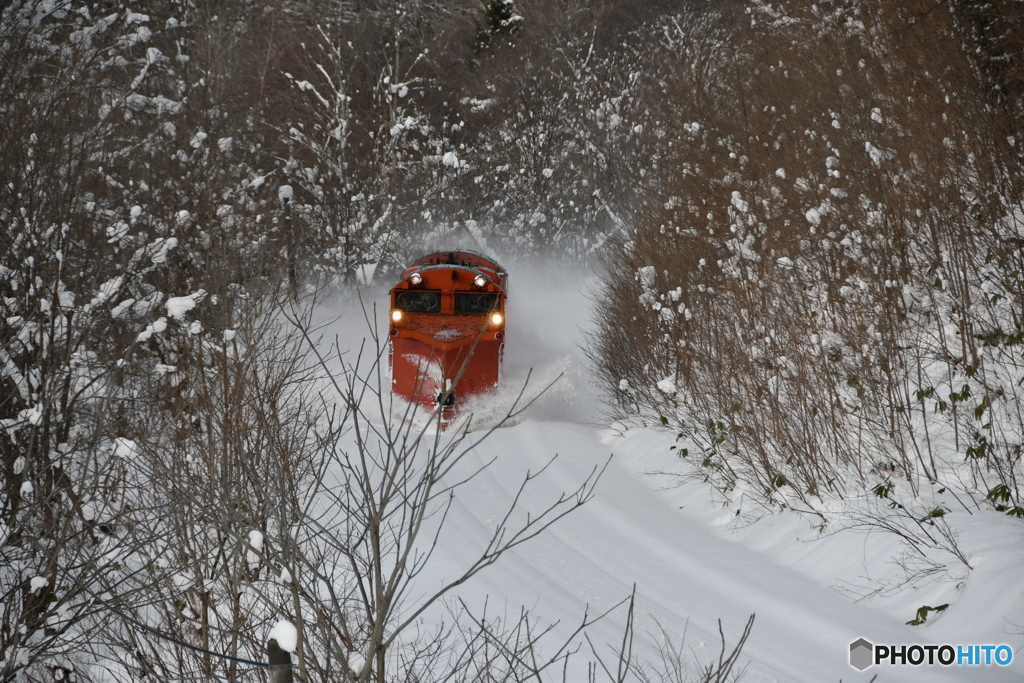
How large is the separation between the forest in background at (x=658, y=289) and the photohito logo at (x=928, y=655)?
3.83 feet

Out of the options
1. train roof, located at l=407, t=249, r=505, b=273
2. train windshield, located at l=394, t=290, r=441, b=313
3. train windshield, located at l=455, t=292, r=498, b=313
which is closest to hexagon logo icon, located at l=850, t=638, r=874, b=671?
train windshield, located at l=455, t=292, r=498, b=313

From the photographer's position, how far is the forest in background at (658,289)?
666 centimetres

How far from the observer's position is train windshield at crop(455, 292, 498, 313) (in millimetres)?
14359

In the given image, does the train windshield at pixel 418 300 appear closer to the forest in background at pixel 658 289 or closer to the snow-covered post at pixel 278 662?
the forest in background at pixel 658 289

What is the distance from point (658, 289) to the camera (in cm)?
1388

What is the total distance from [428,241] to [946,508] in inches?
875

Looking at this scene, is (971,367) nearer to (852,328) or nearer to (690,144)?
(852,328)

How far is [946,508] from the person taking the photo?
315 inches

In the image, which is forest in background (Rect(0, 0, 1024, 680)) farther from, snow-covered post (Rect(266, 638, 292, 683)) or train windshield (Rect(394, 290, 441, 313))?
train windshield (Rect(394, 290, 441, 313))

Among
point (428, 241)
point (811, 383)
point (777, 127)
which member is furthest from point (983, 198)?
point (428, 241)

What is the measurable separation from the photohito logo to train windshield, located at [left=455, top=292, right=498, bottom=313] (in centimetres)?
891

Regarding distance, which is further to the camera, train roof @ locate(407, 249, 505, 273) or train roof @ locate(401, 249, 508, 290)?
train roof @ locate(407, 249, 505, 273)

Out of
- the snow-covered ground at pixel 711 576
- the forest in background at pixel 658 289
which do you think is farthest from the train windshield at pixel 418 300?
the snow-covered ground at pixel 711 576

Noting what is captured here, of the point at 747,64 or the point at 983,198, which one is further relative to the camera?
the point at 747,64
